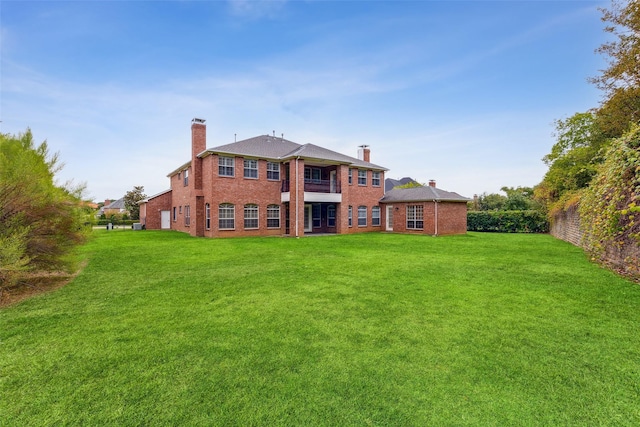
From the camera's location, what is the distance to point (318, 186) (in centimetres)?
2189

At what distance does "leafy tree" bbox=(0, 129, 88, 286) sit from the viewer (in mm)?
5996

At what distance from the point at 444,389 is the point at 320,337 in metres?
1.69

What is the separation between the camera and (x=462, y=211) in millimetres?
22469

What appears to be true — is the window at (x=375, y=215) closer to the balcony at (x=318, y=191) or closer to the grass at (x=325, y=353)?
the balcony at (x=318, y=191)

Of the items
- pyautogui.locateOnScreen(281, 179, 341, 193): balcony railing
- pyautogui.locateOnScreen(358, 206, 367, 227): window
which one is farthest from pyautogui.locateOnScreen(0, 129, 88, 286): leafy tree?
pyautogui.locateOnScreen(358, 206, 367, 227): window

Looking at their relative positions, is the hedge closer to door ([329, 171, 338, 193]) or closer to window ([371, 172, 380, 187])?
window ([371, 172, 380, 187])

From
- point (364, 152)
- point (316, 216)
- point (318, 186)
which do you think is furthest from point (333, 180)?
point (364, 152)

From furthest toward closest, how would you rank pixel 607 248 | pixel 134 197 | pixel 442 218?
pixel 134 197, pixel 442 218, pixel 607 248

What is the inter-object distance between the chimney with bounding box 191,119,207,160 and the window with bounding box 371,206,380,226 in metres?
13.9

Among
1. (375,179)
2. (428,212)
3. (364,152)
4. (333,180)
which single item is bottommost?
(428,212)

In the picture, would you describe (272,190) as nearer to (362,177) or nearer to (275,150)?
(275,150)

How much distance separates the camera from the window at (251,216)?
19906mm

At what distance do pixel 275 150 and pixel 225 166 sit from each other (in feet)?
14.0

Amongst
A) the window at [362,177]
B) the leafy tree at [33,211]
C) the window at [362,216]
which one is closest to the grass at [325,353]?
the leafy tree at [33,211]
